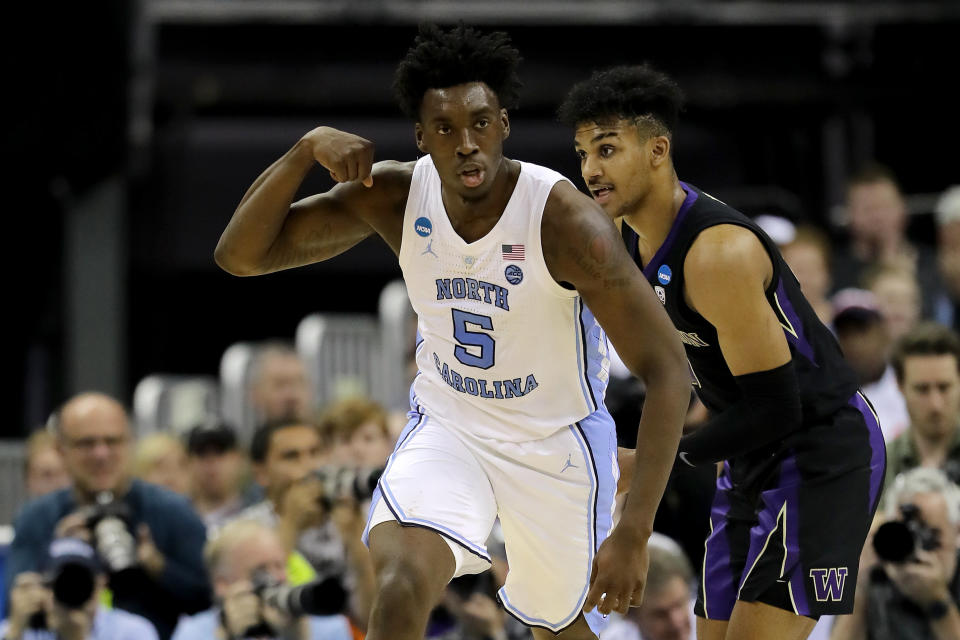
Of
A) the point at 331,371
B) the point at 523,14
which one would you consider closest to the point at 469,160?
the point at 331,371

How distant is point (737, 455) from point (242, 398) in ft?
21.0

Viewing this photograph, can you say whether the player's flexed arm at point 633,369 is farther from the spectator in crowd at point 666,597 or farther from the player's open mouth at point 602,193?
the spectator in crowd at point 666,597

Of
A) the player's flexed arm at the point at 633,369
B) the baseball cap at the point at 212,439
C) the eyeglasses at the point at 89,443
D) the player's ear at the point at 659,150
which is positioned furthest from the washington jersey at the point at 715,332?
the baseball cap at the point at 212,439

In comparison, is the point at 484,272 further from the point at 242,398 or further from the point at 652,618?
the point at 242,398

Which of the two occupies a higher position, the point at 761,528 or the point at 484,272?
the point at 484,272

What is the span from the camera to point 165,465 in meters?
9.23

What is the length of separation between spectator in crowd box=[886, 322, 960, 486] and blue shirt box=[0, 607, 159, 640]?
3339mm

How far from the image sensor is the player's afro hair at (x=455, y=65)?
14.8 feet

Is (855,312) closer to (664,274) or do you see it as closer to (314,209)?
(664,274)

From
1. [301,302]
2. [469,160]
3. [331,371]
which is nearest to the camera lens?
[469,160]

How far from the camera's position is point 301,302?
1673cm

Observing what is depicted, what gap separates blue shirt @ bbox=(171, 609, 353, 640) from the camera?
21.2ft

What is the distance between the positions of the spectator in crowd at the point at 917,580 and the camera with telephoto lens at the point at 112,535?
121 inches

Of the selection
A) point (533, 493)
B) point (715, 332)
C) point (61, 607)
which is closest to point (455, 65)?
point (715, 332)
